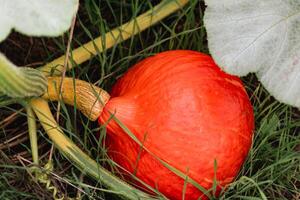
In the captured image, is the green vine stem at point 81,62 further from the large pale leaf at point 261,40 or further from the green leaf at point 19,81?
the large pale leaf at point 261,40

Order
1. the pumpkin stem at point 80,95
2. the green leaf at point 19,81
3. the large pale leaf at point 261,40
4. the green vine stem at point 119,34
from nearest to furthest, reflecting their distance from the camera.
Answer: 1. the green leaf at point 19,81
2. the large pale leaf at point 261,40
3. the pumpkin stem at point 80,95
4. the green vine stem at point 119,34

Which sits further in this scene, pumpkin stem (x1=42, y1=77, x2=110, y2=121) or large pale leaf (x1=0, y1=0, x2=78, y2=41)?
pumpkin stem (x1=42, y1=77, x2=110, y2=121)

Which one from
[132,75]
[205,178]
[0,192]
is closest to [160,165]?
[205,178]

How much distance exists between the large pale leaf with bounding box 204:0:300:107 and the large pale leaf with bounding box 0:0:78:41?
39 centimetres

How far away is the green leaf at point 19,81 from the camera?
1400 mm

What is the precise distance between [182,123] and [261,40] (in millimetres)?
270

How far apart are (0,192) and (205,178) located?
518 mm

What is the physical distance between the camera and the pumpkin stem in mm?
1721

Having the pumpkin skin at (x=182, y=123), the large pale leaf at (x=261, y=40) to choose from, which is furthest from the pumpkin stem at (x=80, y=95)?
the large pale leaf at (x=261, y=40)

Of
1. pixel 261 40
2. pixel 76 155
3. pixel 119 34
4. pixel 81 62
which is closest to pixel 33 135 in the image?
pixel 76 155

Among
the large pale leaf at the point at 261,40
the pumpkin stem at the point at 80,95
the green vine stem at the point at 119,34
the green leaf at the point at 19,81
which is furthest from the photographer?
the green vine stem at the point at 119,34

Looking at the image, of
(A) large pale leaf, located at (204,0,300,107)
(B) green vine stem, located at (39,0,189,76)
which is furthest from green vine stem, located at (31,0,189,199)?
(A) large pale leaf, located at (204,0,300,107)

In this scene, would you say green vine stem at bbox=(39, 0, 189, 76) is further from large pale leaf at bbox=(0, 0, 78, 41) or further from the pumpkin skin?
large pale leaf at bbox=(0, 0, 78, 41)

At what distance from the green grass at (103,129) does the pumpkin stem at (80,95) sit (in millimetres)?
41
